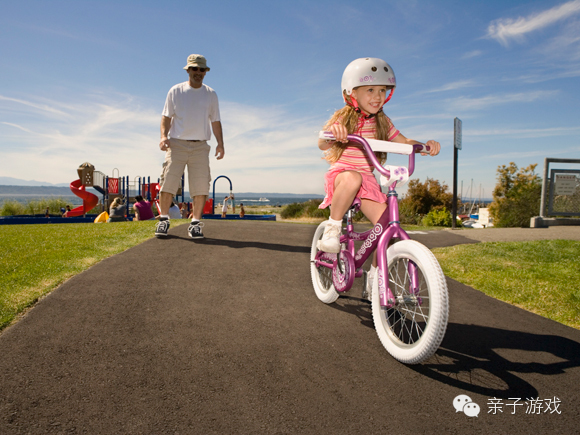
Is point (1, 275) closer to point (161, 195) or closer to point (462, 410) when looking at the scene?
point (161, 195)

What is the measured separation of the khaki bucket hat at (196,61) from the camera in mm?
6258

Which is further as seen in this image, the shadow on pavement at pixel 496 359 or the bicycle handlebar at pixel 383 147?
the bicycle handlebar at pixel 383 147

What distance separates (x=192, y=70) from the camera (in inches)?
250

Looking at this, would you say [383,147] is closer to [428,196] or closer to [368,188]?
[368,188]

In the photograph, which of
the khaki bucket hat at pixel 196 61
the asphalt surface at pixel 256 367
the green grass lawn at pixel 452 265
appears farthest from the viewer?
the khaki bucket hat at pixel 196 61

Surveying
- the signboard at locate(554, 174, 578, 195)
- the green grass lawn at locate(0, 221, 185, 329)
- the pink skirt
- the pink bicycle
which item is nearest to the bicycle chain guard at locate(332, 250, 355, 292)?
the pink bicycle

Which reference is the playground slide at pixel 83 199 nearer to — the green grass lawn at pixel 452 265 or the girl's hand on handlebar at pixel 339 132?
the green grass lawn at pixel 452 265

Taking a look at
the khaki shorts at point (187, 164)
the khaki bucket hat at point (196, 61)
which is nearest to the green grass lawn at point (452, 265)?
the khaki shorts at point (187, 164)

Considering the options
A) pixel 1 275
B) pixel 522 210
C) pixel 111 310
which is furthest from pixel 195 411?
pixel 522 210

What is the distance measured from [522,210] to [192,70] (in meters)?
16.5

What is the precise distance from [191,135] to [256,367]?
15.7ft

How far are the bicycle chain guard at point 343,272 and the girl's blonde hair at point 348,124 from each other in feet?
3.00

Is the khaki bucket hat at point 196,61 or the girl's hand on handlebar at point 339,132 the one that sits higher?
the khaki bucket hat at point 196,61

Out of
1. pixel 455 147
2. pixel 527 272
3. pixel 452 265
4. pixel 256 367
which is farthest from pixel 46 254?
pixel 455 147
